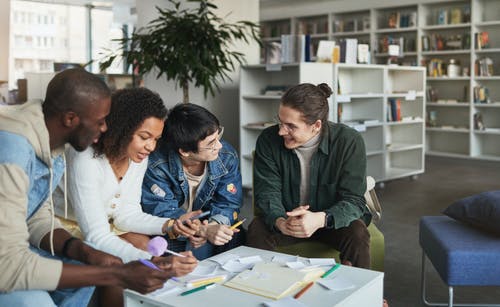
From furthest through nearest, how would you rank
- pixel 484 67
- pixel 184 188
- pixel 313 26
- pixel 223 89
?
pixel 313 26 < pixel 484 67 < pixel 223 89 < pixel 184 188

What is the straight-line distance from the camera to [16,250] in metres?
1.45

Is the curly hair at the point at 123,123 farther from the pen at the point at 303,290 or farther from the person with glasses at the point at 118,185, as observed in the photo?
the pen at the point at 303,290

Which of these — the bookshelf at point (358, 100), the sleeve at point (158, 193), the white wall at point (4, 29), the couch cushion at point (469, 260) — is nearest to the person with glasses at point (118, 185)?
the sleeve at point (158, 193)

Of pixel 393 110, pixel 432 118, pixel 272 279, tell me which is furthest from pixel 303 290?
pixel 432 118

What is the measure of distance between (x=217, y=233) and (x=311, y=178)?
0.62 m

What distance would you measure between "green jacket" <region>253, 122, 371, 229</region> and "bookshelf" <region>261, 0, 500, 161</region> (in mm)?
6049

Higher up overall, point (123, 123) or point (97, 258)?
point (123, 123)

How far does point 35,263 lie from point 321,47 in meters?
4.54

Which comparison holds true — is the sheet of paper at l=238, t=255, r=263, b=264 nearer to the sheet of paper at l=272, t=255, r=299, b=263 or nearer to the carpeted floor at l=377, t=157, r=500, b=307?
the sheet of paper at l=272, t=255, r=299, b=263

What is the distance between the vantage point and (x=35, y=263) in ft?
4.80

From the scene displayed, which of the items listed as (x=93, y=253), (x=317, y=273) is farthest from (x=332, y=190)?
(x=93, y=253)

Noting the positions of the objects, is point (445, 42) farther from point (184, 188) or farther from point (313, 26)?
point (184, 188)

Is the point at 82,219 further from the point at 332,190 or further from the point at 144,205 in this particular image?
the point at 332,190

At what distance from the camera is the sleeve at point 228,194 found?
256 centimetres
